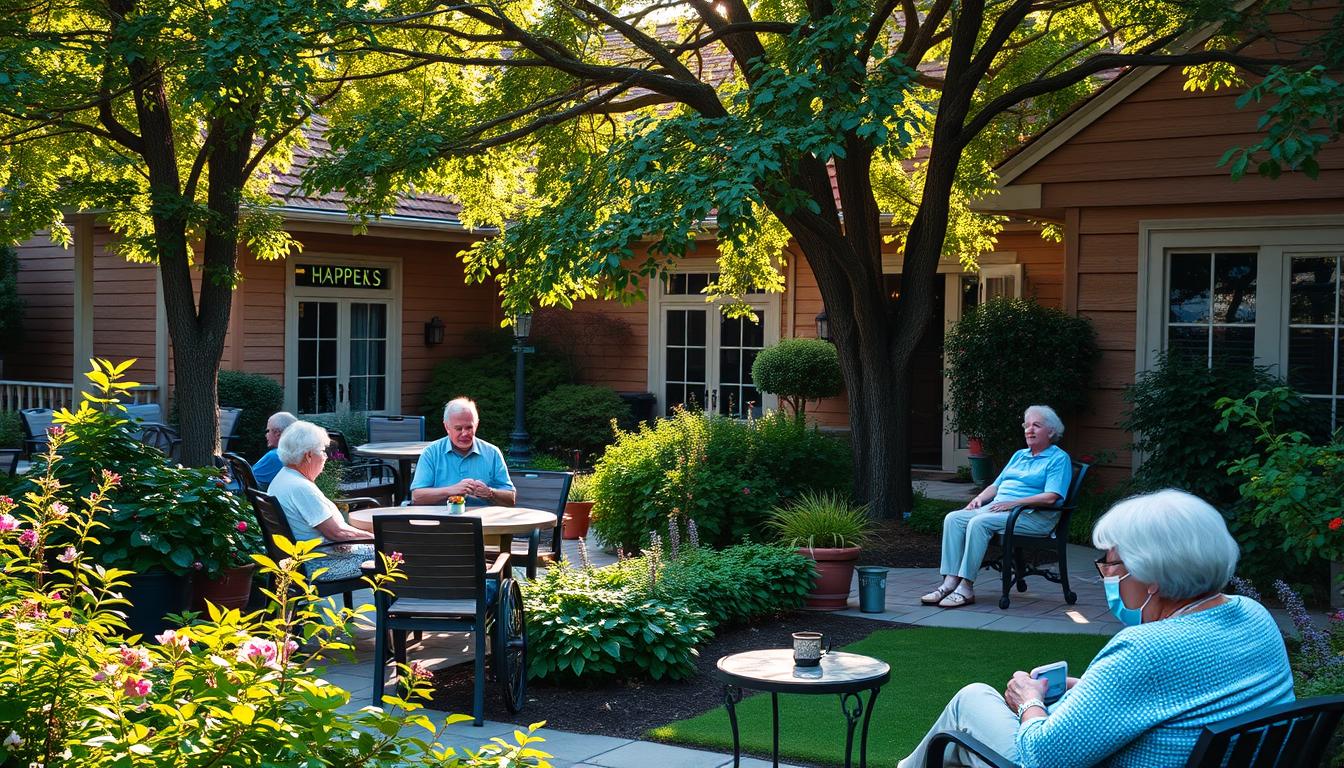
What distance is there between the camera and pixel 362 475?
13953mm

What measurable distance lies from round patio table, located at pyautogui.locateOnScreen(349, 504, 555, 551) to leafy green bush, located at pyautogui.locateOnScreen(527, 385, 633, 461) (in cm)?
852

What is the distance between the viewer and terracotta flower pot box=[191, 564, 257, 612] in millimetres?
6078

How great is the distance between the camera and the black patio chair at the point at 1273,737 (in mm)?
2871

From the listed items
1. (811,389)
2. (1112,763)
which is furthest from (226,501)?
(811,389)

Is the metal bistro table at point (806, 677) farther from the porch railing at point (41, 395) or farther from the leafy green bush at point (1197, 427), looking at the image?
the porch railing at point (41, 395)

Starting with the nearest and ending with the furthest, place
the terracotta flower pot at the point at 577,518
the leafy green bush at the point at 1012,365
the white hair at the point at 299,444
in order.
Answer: the white hair at the point at 299,444
the leafy green bush at the point at 1012,365
the terracotta flower pot at the point at 577,518

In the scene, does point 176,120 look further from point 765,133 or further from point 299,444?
point 765,133

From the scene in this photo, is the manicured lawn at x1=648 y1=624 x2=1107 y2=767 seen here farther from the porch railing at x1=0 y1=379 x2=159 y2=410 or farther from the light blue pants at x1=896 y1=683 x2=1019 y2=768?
the porch railing at x1=0 y1=379 x2=159 y2=410

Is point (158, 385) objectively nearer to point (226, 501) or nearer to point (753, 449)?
point (753, 449)

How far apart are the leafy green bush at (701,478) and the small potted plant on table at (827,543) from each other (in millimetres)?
742

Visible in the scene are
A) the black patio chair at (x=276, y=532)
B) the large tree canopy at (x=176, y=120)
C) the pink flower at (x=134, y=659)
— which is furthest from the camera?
the large tree canopy at (x=176, y=120)

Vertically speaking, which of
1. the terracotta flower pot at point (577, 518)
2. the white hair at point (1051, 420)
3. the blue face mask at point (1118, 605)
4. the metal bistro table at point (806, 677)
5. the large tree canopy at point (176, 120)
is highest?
the large tree canopy at point (176, 120)

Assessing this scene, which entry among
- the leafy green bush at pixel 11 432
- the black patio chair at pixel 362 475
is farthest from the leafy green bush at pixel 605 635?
the leafy green bush at pixel 11 432

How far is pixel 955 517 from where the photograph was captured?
8.24 metres
